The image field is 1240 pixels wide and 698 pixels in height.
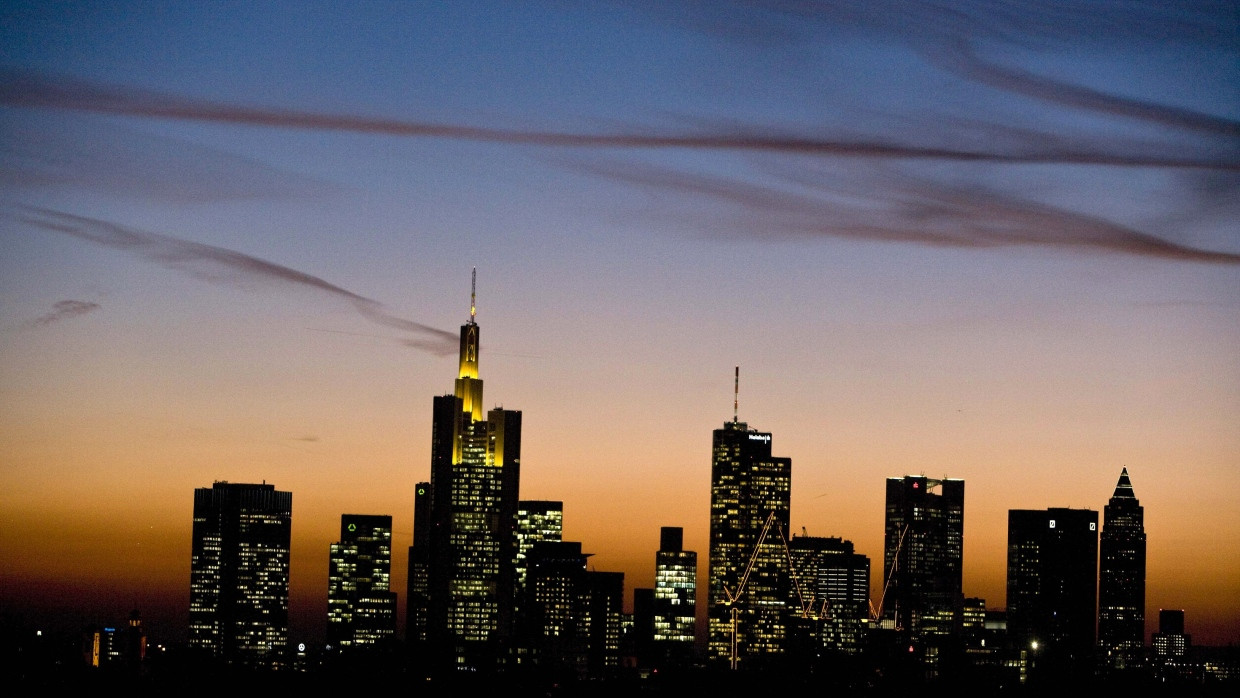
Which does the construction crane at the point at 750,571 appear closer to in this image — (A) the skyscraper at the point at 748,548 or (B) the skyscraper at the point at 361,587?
(A) the skyscraper at the point at 748,548

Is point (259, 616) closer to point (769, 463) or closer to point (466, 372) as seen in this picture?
point (466, 372)

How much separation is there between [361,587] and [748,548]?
32.5 meters

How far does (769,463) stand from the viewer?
165m

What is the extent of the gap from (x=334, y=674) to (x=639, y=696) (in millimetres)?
18447

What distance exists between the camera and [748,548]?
16312cm

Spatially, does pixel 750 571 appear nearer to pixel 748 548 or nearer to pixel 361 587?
pixel 748 548

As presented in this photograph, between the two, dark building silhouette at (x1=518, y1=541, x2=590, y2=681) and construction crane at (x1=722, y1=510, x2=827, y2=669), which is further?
construction crane at (x1=722, y1=510, x2=827, y2=669)

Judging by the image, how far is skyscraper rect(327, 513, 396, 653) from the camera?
15662 cm

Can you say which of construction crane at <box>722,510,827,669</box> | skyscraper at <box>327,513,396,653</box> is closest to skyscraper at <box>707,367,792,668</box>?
construction crane at <box>722,510,827,669</box>

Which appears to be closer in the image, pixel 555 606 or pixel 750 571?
pixel 555 606

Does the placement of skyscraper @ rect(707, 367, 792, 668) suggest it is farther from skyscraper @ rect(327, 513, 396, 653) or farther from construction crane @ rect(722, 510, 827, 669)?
skyscraper @ rect(327, 513, 396, 653)

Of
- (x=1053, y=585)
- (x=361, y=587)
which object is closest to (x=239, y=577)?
(x=361, y=587)

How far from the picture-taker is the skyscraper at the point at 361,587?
15662cm

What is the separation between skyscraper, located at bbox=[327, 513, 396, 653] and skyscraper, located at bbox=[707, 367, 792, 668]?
27.3 m
